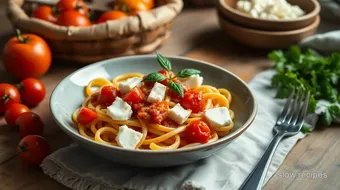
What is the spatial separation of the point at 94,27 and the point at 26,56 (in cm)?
45

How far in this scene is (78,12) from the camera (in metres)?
3.26

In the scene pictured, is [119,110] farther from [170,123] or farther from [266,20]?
[266,20]

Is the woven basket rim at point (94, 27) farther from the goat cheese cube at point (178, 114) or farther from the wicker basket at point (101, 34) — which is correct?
the goat cheese cube at point (178, 114)

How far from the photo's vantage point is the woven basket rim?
298 cm

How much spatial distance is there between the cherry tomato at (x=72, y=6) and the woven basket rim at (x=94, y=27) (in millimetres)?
294

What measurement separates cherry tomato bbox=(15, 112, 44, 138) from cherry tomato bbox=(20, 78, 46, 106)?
0.29 metres

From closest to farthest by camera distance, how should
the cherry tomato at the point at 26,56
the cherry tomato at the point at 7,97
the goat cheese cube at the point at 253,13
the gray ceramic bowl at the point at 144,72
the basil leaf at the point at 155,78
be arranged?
the gray ceramic bowl at the point at 144,72 < the basil leaf at the point at 155,78 < the cherry tomato at the point at 7,97 < the cherry tomato at the point at 26,56 < the goat cheese cube at the point at 253,13

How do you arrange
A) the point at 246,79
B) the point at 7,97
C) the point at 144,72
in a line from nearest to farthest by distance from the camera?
the point at 7,97 → the point at 144,72 → the point at 246,79

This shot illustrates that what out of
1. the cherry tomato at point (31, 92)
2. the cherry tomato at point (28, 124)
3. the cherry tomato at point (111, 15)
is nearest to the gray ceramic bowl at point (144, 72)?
the cherry tomato at point (28, 124)

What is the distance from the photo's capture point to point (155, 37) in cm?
329

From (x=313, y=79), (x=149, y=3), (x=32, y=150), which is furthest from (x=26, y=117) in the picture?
(x=313, y=79)

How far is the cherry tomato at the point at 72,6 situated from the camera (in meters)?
3.30

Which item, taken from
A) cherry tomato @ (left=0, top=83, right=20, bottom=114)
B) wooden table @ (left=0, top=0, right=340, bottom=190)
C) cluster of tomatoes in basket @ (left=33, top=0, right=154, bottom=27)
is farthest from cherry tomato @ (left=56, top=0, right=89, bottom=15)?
cherry tomato @ (left=0, top=83, right=20, bottom=114)

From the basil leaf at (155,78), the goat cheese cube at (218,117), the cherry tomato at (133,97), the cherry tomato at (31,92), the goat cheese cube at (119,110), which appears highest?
the basil leaf at (155,78)
